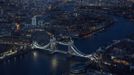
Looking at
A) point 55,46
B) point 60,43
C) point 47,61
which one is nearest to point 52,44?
point 55,46

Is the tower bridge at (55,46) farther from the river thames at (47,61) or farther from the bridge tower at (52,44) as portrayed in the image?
the river thames at (47,61)

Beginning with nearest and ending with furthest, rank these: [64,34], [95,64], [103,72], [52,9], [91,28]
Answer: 1. [103,72]
2. [95,64]
3. [64,34]
4. [91,28]
5. [52,9]

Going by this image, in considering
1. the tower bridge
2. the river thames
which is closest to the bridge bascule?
the tower bridge

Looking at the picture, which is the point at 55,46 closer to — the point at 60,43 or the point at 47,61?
the point at 60,43

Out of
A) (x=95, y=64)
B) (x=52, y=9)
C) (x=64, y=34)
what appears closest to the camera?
(x=95, y=64)

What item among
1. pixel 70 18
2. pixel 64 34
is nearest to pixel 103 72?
pixel 64 34

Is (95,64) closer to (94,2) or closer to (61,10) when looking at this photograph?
(61,10)

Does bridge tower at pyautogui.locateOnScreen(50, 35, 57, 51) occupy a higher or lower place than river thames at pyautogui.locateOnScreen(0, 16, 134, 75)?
higher

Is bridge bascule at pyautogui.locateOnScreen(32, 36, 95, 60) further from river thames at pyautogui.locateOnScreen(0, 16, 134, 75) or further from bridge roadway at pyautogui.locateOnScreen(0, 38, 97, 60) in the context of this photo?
river thames at pyautogui.locateOnScreen(0, 16, 134, 75)

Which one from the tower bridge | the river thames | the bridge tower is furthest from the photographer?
the bridge tower

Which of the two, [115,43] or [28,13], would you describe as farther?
[28,13]

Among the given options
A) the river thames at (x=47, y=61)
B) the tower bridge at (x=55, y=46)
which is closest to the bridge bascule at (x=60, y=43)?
the tower bridge at (x=55, y=46)
